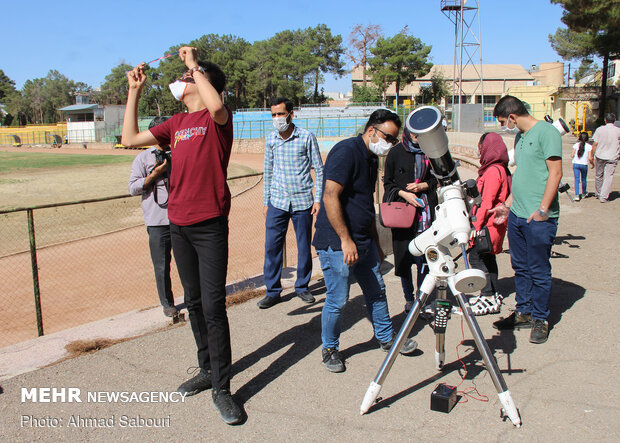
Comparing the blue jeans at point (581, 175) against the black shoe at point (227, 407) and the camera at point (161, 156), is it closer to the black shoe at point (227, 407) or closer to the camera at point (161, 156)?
the camera at point (161, 156)

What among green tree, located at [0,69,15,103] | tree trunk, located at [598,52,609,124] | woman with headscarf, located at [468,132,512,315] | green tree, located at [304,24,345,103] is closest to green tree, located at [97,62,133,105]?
green tree, located at [0,69,15,103]

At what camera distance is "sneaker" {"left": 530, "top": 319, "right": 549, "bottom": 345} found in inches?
171

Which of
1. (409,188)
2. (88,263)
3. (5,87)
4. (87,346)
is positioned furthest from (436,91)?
(5,87)

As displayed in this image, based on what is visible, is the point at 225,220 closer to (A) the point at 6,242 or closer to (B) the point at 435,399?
(B) the point at 435,399

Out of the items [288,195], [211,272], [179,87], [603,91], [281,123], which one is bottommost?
[211,272]

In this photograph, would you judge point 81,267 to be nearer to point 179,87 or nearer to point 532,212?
Result: point 179,87

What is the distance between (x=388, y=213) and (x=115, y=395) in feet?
8.82

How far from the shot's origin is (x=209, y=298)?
3.33 metres

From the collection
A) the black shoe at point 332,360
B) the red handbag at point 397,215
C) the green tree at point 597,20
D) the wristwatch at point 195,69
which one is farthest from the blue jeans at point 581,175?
the green tree at point 597,20

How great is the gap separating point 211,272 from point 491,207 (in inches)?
123

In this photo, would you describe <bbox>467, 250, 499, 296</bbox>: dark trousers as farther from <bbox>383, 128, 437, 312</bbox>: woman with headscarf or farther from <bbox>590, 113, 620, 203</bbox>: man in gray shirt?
<bbox>590, 113, 620, 203</bbox>: man in gray shirt

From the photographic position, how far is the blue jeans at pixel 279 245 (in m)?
5.43

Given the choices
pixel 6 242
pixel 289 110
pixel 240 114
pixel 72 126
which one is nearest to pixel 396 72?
pixel 240 114

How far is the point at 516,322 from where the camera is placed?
4672mm
